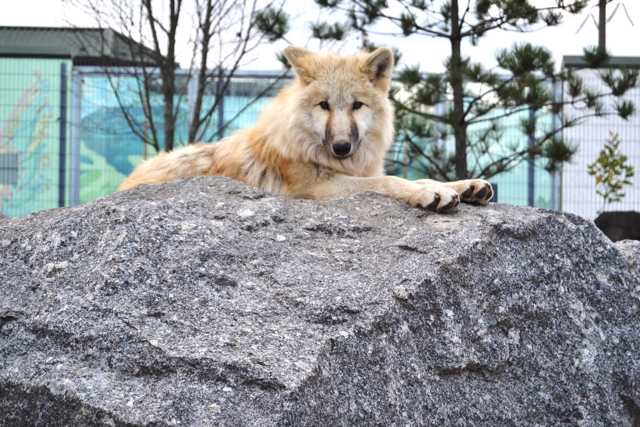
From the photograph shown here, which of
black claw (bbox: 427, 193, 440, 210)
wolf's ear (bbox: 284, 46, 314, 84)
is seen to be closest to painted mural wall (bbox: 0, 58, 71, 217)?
wolf's ear (bbox: 284, 46, 314, 84)

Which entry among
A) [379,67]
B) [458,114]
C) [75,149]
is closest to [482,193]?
[379,67]

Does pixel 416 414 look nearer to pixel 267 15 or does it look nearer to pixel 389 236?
pixel 389 236

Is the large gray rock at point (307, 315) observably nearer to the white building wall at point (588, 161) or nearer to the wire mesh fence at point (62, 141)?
the white building wall at point (588, 161)

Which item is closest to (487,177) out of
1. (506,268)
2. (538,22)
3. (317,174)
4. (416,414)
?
(538,22)

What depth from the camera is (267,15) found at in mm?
9844

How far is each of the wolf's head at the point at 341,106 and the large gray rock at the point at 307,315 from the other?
4.04ft

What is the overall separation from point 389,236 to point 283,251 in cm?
52

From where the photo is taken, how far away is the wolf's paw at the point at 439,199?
12.5ft

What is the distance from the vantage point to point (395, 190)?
4180 millimetres

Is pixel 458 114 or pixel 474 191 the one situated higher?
pixel 458 114

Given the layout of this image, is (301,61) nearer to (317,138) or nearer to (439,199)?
(317,138)

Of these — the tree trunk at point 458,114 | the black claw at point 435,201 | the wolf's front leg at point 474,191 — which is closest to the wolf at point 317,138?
the wolf's front leg at point 474,191

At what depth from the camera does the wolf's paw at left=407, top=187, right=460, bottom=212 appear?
381 cm

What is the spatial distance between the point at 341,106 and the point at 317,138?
26 cm
